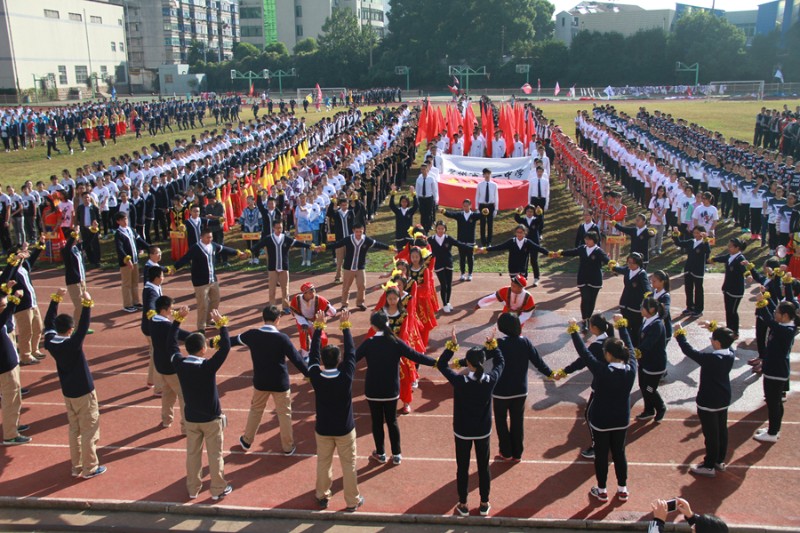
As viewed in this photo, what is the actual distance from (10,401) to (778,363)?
9461 mm

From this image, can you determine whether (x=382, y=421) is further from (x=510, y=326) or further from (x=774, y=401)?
(x=774, y=401)

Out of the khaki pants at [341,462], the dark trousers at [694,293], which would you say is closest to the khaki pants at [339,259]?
the dark trousers at [694,293]

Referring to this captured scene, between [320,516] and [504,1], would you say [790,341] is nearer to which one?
[320,516]

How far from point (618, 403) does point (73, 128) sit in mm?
39759

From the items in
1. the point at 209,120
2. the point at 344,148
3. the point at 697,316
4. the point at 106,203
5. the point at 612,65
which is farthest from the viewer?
the point at 612,65

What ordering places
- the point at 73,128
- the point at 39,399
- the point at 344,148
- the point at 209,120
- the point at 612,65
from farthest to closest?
the point at 612,65 → the point at 209,120 → the point at 73,128 → the point at 344,148 → the point at 39,399

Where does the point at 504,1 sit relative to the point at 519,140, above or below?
above

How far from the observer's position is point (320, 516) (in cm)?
748

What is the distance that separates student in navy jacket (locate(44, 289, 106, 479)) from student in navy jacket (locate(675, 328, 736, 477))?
6.72 metres

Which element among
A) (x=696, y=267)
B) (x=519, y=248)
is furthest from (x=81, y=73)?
(x=696, y=267)

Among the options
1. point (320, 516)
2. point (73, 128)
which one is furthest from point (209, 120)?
point (320, 516)

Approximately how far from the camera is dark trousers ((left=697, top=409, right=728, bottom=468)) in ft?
26.1

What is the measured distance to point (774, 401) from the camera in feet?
28.6

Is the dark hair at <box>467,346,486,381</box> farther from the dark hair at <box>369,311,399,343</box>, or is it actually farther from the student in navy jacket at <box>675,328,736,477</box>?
the student in navy jacket at <box>675,328,736,477</box>
